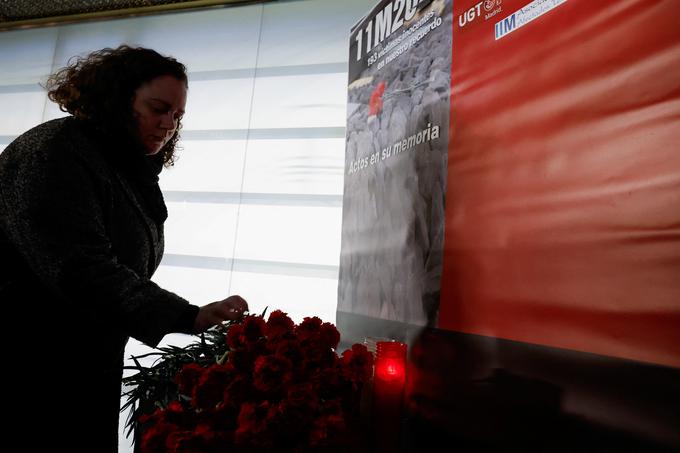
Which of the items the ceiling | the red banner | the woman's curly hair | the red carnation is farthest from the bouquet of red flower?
the ceiling

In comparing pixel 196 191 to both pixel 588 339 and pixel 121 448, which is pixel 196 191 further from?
pixel 588 339

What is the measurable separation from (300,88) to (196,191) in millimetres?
817

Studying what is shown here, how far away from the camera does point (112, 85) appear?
1236 millimetres

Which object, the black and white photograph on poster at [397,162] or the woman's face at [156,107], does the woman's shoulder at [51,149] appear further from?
the black and white photograph on poster at [397,162]

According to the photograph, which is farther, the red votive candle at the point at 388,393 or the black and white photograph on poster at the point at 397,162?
the black and white photograph on poster at the point at 397,162

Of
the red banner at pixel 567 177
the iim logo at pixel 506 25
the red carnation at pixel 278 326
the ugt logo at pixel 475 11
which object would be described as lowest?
the red carnation at pixel 278 326

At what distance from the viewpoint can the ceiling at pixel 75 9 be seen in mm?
2768

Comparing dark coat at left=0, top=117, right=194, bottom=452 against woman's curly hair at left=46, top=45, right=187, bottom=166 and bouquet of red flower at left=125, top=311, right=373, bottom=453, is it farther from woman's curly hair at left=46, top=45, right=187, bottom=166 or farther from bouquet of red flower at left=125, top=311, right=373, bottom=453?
bouquet of red flower at left=125, top=311, right=373, bottom=453

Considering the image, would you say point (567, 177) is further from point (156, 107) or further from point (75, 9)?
point (75, 9)

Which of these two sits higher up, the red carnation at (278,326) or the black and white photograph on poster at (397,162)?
the black and white photograph on poster at (397,162)

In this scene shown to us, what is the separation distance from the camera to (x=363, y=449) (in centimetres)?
90

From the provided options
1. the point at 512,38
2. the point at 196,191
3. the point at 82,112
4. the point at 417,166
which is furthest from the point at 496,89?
the point at 196,191

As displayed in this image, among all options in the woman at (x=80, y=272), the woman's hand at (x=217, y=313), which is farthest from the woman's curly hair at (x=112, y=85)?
the woman's hand at (x=217, y=313)

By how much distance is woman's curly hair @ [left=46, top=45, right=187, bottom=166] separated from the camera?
4.03ft
